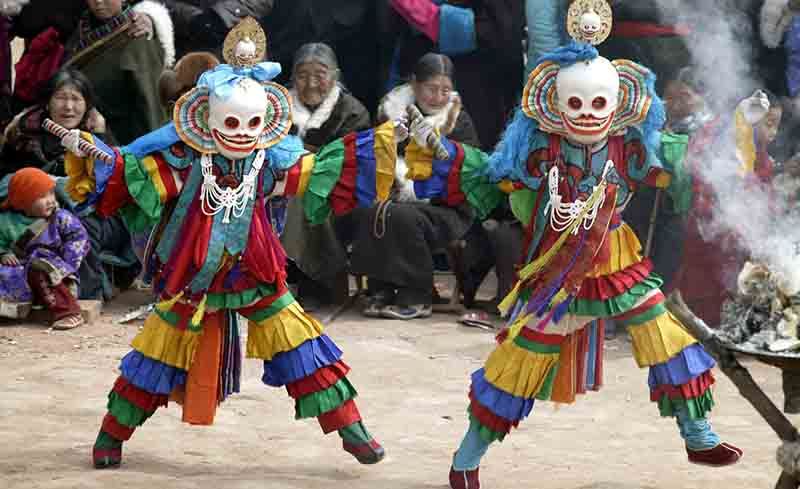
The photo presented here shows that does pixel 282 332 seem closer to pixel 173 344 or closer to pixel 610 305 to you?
pixel 173 344

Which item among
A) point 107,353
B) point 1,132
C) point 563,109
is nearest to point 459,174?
point 563,109

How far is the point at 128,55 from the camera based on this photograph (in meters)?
8.98

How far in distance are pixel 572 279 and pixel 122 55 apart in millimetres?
4736

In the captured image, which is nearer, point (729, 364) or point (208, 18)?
point (729, 364)

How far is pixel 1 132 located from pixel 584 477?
5437 mm

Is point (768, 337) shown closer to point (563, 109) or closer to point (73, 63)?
point (563, 109)

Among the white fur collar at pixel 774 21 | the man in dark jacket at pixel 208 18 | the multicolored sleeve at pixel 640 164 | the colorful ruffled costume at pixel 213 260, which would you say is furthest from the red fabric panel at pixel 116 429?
the white fur collar at pixel 774 21

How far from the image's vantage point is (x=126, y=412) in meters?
5.39

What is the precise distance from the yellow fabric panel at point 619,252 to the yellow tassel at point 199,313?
4.72 feet

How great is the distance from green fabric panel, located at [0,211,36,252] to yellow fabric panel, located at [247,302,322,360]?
334cm

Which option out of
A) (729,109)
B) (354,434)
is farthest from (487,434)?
(729,109)

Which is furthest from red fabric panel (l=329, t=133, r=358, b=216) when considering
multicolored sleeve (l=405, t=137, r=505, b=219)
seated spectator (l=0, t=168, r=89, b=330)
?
seated spectator (l=0, t=168, r=89, b=330)

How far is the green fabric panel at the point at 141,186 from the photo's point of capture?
209 inches

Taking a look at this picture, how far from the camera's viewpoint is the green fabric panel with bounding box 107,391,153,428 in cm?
538
